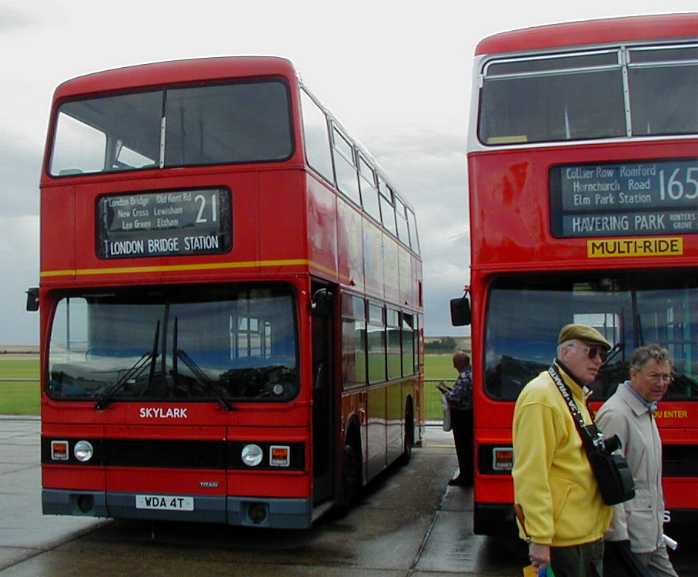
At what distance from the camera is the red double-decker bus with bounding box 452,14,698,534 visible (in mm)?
7605

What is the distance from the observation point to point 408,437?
49.8 feet

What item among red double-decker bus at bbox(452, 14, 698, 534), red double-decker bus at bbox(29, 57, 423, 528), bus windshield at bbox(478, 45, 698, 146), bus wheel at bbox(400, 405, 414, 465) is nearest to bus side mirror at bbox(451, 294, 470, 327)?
red double-decker bus at bbox(452, 14, 698, 534)

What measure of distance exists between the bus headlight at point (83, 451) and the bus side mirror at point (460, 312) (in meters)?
3.48

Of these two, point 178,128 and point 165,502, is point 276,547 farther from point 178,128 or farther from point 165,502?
point 178,128

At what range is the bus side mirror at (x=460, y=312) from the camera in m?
8.64

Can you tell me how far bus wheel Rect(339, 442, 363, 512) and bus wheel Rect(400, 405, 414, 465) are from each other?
3.92m

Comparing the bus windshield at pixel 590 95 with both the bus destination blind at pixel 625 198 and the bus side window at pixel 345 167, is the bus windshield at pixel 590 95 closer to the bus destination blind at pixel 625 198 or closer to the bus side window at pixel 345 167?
the bus destination blind at pixel 625 198

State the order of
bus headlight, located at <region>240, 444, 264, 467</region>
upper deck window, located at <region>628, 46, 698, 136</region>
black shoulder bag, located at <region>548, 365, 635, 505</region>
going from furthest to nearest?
bus headlight, located at <region>240, 444, 264, 467</region>
upper deck window, located at <region>628, 46, 698, 136</region>
black shoulder bag, located at <region>548, 365, 635, 505</region>

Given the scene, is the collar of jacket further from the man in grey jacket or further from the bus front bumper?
the bus front bumper

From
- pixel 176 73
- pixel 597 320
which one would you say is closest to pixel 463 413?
pixel 597 320

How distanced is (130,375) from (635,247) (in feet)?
14.6

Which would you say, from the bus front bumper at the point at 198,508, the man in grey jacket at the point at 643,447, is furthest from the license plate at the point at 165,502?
the man in grey jacket at the point at 643,447

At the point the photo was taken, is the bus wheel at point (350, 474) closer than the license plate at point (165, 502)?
No

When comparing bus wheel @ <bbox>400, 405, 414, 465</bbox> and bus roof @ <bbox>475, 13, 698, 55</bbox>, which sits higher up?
bus roof @ <bbox>475, 13, 698, 55</bbox>
